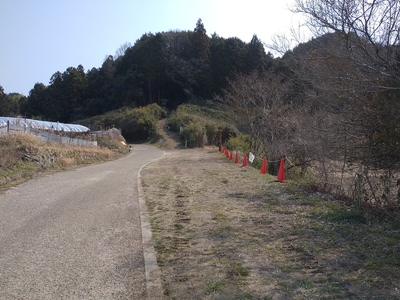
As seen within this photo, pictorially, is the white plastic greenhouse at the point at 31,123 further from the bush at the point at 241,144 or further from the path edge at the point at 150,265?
the path edge at the point at 150,265

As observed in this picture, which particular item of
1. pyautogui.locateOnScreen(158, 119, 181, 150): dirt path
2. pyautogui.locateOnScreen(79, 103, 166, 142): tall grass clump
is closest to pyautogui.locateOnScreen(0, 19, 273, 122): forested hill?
pyautogui.locateOnScreen(79, 103, 166, 142): tall grass clump

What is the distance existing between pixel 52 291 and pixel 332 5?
5.69m

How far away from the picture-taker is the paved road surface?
5.00 m

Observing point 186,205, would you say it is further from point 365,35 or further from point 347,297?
point 347,297

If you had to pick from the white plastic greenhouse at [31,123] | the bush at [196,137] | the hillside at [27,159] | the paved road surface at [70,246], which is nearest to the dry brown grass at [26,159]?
the hillside at [27,159]

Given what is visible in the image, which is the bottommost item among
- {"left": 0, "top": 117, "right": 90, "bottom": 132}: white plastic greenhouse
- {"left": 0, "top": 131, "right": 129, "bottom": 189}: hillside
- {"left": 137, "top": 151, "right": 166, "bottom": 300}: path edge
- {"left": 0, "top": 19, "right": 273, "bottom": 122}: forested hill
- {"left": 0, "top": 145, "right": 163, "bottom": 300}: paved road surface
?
{"left": 0, "top": 145, "right": 163, "bottom": 300}: paved road surface

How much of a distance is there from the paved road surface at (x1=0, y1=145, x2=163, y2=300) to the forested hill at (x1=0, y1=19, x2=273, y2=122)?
65.9 metres

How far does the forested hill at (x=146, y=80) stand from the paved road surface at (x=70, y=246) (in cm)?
6591

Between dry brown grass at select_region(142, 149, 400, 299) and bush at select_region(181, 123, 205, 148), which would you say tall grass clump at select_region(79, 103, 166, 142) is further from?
dry brown grass at select_region(142, 149, 400, 299)

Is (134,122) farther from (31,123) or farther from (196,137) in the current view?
(31,123)

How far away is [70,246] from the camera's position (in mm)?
6805

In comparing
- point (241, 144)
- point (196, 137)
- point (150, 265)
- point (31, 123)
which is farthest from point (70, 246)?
point (196, 137)

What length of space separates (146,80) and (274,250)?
82.8 meters

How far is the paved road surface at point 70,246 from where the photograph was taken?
5000 millimetres
